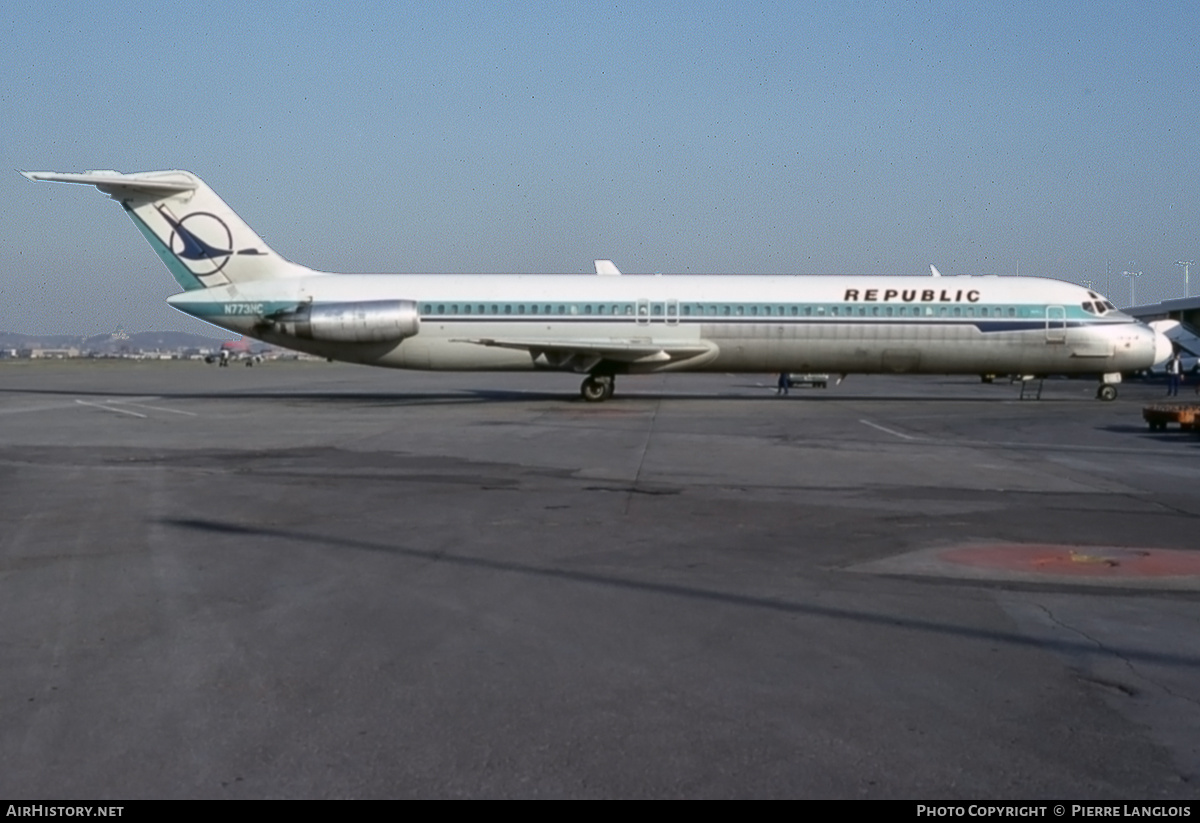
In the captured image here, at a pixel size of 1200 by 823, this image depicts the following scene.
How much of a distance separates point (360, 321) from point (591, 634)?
25.1 metres

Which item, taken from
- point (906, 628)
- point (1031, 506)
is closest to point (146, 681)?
point (906, 628)

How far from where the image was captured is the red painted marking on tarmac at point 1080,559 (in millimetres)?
8898

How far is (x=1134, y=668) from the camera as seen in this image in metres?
6.16

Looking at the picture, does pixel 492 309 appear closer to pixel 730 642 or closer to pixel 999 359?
pixel 999 359

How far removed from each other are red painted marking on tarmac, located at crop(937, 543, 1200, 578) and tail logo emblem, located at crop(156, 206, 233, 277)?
26.1m

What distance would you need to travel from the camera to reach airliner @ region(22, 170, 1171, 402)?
31359 mm

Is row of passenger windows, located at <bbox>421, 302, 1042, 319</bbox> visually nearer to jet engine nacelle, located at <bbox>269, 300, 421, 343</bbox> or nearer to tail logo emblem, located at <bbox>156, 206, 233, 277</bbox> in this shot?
jet engine nacelle, located at <bbox>269, 300, 421, 343</bbox>

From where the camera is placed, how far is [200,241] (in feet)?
104

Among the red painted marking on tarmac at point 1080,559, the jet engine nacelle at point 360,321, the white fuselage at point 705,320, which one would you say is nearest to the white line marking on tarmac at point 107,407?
the white fuselage at point 705,320

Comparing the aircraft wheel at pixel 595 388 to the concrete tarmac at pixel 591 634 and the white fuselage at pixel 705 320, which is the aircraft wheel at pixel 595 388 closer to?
the white fuselage at pixel 705 320

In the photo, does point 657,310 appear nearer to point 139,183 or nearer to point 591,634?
point 139,183

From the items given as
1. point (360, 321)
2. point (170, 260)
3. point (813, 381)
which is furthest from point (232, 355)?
point (360, 321)

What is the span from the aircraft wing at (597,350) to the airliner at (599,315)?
42mm

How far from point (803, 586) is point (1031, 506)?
5362 millimetres
